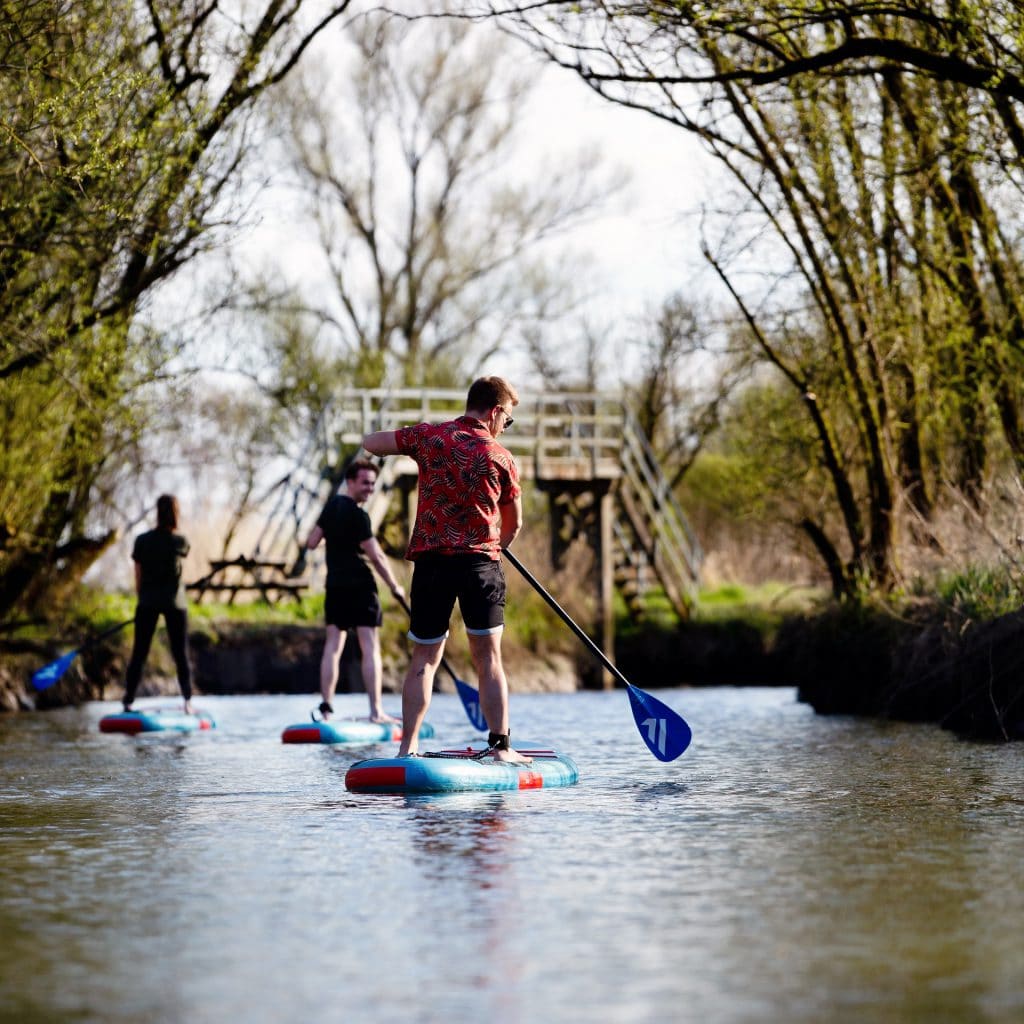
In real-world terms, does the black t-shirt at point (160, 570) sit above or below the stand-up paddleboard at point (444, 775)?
above

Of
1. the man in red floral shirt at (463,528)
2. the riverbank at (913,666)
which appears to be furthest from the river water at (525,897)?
the riverbank at (913,666)

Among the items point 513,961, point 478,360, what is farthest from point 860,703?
point 478,360

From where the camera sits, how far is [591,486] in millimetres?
35750

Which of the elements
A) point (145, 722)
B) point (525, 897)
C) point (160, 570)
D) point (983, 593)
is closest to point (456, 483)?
point (525, 897)

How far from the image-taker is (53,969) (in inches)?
210

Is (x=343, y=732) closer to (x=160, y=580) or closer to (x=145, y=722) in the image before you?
(x=145, y=722)

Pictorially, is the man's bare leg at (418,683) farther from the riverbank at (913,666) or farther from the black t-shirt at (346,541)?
the riverbank at (913,666)

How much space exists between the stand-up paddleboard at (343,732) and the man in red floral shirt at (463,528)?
4263mm

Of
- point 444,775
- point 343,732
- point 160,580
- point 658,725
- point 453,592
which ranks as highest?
point 160,580

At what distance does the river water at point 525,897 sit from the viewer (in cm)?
489

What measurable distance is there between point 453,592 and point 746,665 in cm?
2264

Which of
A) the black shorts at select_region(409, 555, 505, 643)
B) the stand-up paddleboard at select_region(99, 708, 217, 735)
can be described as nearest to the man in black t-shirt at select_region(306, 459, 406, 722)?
the stand-up paddleboard at select_region(99, 708, 217, 735)

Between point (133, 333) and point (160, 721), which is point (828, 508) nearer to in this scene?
point (133, 333)

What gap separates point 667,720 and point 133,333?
35.7 ft
